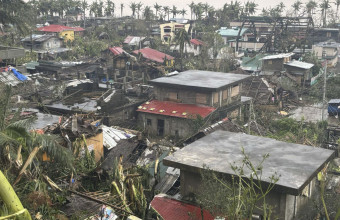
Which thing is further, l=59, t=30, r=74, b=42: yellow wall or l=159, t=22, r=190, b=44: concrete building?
l=159, t=22, r=190, b=44: concrete building

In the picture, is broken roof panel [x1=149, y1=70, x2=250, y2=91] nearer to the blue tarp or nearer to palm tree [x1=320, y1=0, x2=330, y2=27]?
the blue tarp

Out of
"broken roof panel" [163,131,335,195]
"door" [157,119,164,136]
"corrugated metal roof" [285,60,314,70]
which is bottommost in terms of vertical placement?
"door" [157,119,164,136]

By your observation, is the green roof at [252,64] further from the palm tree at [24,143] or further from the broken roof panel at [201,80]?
the palm tree at [24,143]

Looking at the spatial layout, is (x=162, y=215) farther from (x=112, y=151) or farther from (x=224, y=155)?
(x=112, y=151)

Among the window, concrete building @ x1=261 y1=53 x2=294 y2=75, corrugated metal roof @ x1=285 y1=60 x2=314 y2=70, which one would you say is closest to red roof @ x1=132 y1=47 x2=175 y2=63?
concrete building @ x1=261 y1=53 x2=294 y2=75

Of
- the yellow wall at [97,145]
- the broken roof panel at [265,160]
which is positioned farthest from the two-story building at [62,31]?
the broken roof panel at [265,160]
